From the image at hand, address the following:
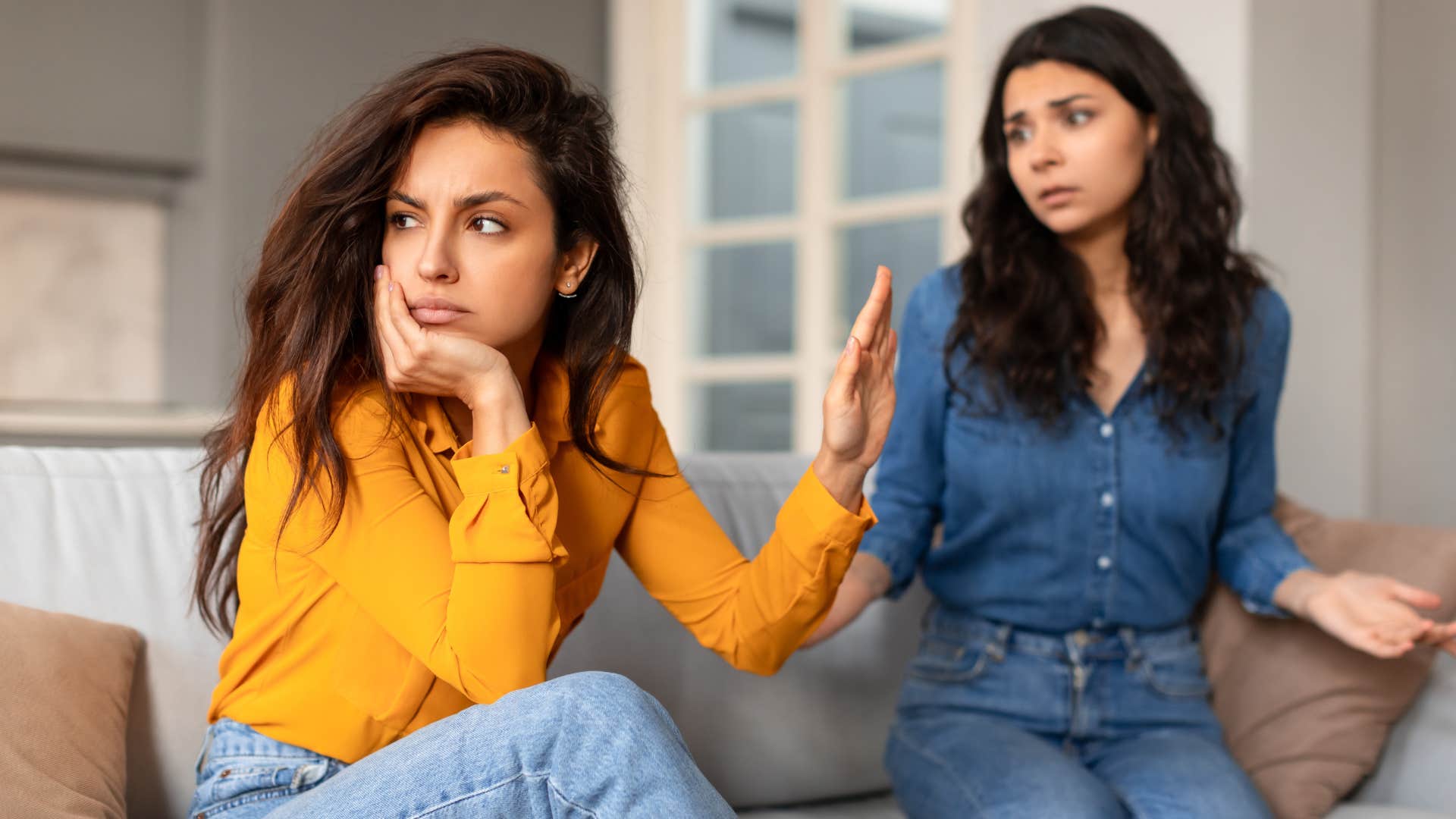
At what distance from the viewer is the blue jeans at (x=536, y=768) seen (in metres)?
0.98

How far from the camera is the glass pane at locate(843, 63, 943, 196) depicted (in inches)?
139

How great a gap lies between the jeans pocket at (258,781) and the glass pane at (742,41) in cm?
309

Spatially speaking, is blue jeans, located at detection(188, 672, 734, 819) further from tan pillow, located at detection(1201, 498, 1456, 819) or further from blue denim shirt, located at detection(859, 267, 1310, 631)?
tan pillow, located at detection(1201, 498, 1456, 819)

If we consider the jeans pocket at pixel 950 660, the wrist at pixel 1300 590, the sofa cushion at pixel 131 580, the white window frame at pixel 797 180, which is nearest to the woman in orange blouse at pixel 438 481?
the sofa cushion at pixel 131 580

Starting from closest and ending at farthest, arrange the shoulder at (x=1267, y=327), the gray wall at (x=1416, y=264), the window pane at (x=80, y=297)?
the shoulder at (x=1267, y=327) → the gray wall at (x=1416, y=264) → the window pane at (x=80, y=297)

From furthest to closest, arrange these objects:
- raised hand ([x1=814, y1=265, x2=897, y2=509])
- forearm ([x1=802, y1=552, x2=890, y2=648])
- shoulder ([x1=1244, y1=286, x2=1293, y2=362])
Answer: shoulder ([x1=1244, y1=286, x2=1293, y2=362]) < forearm ([x1=802, y1=552, x2=890, y2=648]) < raised hand ([x1=814, y1=265, x2=897, y2=509])

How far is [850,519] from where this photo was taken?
4.05ft

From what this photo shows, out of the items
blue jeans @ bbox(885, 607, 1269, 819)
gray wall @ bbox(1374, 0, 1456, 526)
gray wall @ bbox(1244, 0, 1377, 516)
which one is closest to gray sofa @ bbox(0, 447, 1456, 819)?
blue jeans @ bbox(885, 607, 1269, 819)

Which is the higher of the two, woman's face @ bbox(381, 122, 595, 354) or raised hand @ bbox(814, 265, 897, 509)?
woman's face @ bbox(381, 122, 595, 354)

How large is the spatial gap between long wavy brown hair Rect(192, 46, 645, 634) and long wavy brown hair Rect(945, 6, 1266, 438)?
558 millimetres

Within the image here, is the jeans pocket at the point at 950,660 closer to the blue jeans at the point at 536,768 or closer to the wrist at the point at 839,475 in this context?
the wrist at the point at 839,475

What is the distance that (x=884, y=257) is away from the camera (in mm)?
3627

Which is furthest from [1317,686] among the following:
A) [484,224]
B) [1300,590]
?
[484,224]

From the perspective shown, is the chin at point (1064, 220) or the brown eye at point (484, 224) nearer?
the brown eye at point (484, 224)
